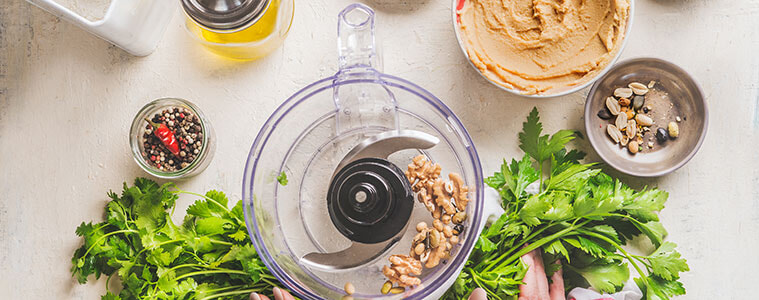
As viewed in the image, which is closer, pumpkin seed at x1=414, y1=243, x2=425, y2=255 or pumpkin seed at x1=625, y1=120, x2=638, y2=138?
pumpkin seed at x1=414, y1=243, x2=425, y2=255

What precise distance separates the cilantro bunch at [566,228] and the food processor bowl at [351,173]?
0.35ft

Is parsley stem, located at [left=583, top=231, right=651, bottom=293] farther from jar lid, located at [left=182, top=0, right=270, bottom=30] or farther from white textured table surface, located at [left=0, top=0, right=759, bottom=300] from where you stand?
jar lid, located at [left=182, top=0, right=270, bottom=30]

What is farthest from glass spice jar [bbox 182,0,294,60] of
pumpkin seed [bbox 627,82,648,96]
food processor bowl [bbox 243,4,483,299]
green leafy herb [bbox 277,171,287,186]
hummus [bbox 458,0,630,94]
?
pumpkin seed [bbox 627,82,648,96]

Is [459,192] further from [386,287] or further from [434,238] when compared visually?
[386,287]

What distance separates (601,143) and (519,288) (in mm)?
376

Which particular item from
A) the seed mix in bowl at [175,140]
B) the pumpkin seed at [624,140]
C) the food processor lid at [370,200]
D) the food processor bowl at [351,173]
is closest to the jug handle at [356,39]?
the food processor bowl at [351,173]

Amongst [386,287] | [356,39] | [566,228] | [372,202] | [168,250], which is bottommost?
[168,250]

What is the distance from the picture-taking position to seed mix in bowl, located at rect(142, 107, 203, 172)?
124cm

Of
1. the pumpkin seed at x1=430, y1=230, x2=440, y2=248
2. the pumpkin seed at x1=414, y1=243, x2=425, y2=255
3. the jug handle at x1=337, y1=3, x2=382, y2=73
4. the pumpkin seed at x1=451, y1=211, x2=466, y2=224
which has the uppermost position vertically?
the jug handle at x1=337, y1=3, x2=382, y2=73

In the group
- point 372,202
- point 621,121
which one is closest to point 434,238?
point 372,202

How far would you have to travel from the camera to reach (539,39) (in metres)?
1.22

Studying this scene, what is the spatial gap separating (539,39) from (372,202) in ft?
1.66

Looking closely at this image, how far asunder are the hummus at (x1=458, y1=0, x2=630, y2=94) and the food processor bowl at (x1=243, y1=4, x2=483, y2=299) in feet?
0.59

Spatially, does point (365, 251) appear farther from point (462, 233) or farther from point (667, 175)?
point (667, 175)
